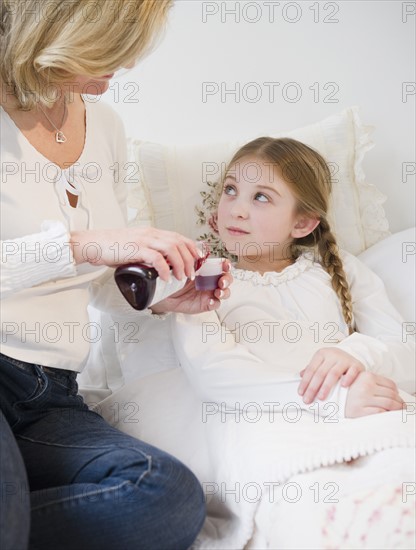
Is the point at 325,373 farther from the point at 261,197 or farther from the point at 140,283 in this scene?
the point at 261,197

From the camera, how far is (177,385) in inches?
49.9

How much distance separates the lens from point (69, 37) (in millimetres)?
1020

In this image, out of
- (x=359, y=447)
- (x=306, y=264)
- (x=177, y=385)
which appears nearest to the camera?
(x=359, y=447)

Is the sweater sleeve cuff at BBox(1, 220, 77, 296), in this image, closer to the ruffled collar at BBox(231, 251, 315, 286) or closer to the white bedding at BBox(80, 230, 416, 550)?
the white bedding at BBox(80, 230, 416, 550)

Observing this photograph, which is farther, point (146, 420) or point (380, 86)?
point (380, 86)

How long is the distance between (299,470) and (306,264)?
1.92 feet

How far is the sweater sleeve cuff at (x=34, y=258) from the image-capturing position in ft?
3.15

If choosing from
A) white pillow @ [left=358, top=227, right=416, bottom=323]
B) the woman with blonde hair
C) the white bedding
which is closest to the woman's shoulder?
the woman with blonde hair

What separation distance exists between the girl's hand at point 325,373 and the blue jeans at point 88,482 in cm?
24

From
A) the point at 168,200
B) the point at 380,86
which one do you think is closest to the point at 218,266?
the point at 168,200

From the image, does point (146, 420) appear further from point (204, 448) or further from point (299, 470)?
point (299, 470)

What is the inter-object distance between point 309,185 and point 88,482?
0.82 m

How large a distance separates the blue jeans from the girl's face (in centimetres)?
54

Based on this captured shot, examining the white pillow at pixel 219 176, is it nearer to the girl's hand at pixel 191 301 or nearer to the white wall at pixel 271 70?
the white wall at pixel 271 70
